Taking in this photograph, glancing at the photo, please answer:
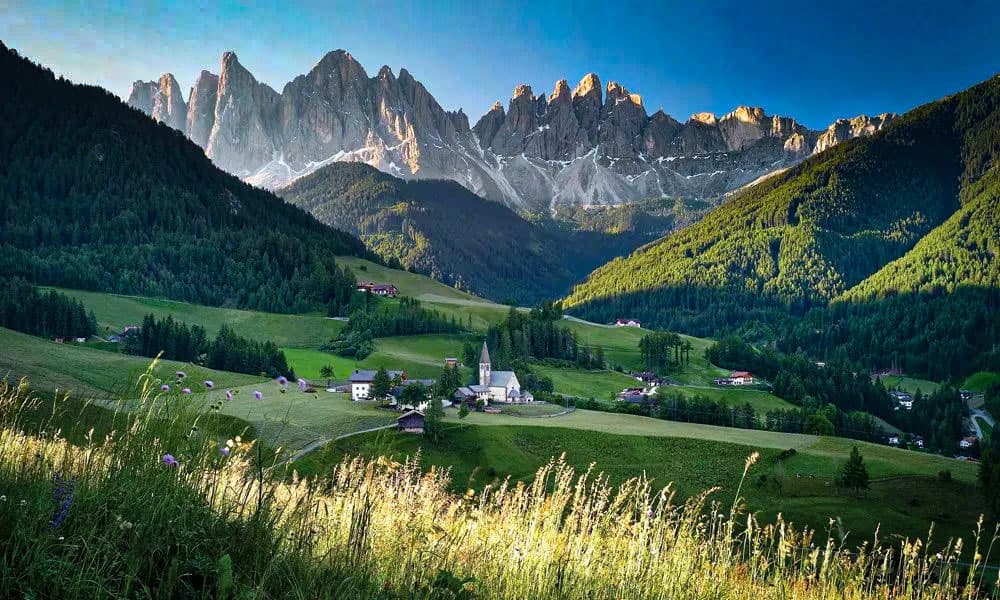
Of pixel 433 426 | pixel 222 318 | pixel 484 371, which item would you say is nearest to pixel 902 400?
pixel 484 371

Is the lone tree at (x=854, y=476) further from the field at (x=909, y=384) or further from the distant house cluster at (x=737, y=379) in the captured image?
the field at (x=909, y=384)

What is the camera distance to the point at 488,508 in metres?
6.83

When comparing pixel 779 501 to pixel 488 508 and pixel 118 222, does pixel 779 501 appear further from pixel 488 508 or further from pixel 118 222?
pixel 118 222

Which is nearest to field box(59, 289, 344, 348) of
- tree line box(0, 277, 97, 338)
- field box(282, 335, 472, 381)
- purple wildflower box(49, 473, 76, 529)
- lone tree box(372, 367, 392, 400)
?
field box(282, 335, 472, 381)

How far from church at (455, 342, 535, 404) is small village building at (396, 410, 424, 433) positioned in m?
23.3

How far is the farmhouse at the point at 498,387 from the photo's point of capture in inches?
3597

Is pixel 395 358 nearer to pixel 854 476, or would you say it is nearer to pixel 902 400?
pixel 854 476

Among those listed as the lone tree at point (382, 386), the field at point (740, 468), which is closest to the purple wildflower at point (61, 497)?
the field at point (740, 468)

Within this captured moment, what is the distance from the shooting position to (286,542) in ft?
14.9

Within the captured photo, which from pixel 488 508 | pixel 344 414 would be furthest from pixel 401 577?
pixel 344 414

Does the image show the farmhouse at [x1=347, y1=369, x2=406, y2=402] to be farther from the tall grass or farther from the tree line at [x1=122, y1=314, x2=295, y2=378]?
the tall grass

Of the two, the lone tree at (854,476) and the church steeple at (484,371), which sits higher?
the church steeple at (484,371)

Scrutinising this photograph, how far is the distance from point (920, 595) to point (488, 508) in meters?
4.34

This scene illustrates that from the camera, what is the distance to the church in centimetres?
9044
